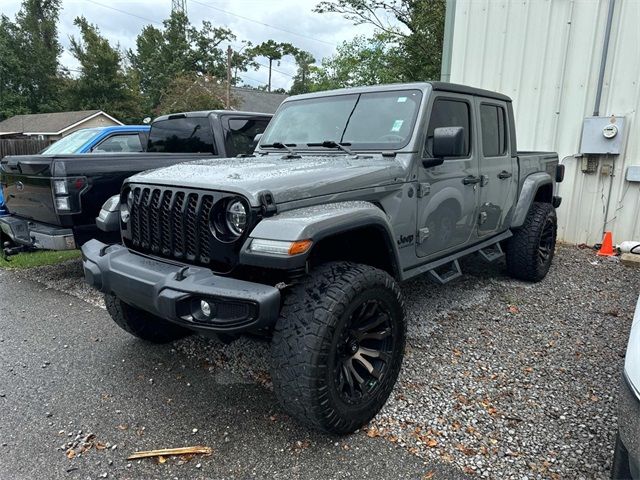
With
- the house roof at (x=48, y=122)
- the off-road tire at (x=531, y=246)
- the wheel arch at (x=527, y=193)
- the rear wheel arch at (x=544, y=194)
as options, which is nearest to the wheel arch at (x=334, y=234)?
the wheel arch at (x=527, y=193)

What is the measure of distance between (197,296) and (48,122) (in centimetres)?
3637

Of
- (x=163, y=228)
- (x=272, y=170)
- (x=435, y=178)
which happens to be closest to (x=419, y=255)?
(x=435, y=178)

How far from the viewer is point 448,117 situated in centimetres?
356

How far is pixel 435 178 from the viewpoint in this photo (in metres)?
3.31

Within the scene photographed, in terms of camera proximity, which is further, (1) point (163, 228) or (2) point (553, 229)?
(2) point (553, 229)

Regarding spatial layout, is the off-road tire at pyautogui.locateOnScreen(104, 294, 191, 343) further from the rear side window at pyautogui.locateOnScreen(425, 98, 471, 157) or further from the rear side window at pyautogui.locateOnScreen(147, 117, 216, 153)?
the rear side window at pyautogui.locateOnScreen(147, 117, 216, 153)

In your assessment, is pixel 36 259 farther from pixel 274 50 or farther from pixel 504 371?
pixel 274 50

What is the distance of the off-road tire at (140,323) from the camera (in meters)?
3.24

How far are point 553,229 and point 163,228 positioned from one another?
439 cm

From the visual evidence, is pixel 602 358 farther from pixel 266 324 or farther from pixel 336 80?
pixel 336 80

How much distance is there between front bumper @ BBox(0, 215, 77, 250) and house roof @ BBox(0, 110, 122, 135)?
1128 inches

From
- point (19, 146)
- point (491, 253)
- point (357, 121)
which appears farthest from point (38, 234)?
point (19, 146)

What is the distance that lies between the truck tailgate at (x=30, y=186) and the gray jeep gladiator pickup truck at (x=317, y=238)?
1.72 meters

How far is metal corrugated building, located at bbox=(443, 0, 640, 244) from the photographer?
6.13m
